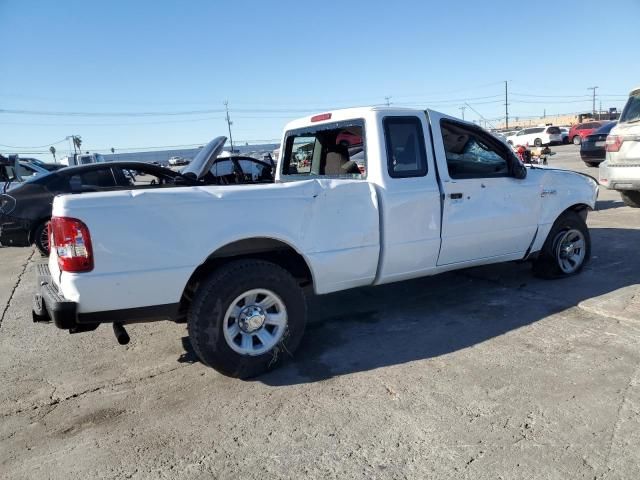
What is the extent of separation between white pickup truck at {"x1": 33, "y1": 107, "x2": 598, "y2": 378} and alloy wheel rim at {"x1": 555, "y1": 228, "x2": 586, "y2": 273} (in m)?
0.12

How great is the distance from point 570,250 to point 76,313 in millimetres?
5039

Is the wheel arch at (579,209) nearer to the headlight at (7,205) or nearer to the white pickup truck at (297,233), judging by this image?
the white pickup truck at (297,233)

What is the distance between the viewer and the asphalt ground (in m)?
2.58

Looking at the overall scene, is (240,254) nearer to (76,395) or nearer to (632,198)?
(76,395)

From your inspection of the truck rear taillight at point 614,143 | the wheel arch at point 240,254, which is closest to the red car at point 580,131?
the truck rear taillight at point 614,143

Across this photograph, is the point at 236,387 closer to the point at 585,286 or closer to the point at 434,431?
the point at 434,431

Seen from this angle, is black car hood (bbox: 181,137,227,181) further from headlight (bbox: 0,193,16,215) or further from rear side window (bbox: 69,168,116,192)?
headlight (bbox: 0,193,16,215)

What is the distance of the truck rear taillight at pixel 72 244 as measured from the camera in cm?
297

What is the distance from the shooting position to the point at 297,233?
142 inches

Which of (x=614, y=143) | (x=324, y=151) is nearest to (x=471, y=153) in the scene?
(x=324, y=151)

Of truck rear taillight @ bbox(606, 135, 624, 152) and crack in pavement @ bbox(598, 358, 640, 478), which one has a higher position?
truck rear taillight @ bbox(606, 135, 624, 152)

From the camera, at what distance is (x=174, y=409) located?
3193 mm

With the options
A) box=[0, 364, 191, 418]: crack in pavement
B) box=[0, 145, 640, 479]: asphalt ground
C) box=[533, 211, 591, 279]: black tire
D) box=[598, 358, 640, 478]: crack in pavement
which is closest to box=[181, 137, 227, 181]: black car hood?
box=[0, 145, 640, 479]: asphalt ground

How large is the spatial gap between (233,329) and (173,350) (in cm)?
98
